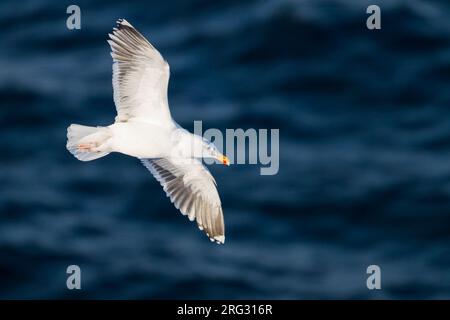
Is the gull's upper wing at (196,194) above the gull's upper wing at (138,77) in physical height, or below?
below

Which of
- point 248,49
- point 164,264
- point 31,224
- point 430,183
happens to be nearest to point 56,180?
point 31,224

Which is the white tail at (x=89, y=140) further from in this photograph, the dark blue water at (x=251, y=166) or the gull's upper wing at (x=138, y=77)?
the dark blue water at (x=251, y=166)

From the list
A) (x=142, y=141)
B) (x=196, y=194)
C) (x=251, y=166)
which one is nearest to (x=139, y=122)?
(x=142, y=141)

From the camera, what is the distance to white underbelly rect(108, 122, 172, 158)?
10.9m

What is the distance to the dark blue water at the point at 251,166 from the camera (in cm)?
1641

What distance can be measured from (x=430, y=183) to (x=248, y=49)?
400 cm

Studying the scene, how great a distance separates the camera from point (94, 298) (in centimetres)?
1603

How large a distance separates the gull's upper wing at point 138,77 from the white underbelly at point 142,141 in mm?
142

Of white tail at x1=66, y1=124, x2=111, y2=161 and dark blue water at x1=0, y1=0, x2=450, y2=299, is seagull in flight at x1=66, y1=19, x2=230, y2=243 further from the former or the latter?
dark blue water at x1=0, y1=0, x2=450, y2=299

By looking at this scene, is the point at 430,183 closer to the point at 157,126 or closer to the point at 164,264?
the point at 164,264

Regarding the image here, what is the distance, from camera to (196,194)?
1184 cm

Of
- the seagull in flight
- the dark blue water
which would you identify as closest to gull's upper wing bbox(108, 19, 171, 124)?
the seagull in flight

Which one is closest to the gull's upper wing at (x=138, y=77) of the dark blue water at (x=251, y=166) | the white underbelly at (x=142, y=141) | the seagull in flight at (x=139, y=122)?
the seagull in flight at (x=139, y=122)

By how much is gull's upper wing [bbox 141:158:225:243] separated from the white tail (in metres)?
0.95
